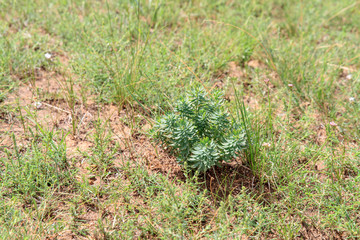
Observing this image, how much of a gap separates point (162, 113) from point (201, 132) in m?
0.62

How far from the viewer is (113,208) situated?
2412 mm

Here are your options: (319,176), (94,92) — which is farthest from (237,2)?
(319,176)

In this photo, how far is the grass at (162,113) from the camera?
2352mm

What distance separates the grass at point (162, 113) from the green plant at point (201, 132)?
0.14 m

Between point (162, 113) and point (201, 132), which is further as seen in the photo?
point (162, 113)

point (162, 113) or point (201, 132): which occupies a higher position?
point (201, 132)

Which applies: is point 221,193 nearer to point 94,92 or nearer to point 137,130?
point 137,130

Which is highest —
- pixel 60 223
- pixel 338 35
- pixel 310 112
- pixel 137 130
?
pixel 338 35

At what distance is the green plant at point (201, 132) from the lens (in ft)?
7.95

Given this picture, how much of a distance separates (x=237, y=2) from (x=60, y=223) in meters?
3.64

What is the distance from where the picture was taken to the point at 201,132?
2609 millimetres

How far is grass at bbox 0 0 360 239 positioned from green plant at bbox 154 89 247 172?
0.14m

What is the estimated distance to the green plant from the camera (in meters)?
2.42

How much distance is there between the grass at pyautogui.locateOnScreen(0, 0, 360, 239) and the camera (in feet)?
7.72
